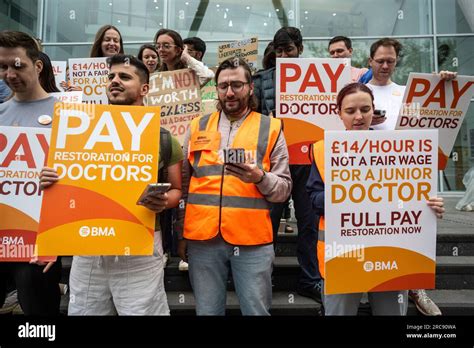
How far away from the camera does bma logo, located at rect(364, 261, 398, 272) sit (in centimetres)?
212

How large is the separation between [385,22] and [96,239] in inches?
343

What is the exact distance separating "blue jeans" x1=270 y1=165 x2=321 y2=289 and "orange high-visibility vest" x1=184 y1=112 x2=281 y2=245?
0.99m

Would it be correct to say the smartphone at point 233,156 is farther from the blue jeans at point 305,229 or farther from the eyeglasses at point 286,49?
the eyeglasses at point 286,49

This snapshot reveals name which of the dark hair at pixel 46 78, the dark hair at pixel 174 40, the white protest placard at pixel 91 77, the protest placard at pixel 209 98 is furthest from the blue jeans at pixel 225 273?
the protest placard at pixel 209 98

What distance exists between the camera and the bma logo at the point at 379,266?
212 cm

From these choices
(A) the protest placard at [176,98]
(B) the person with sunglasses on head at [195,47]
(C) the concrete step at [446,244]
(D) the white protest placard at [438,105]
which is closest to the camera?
(D) the white protest placard at [438,105]

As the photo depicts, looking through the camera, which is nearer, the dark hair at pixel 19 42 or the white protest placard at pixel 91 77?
the dark hair at pixel 19 42

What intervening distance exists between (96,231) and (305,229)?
1.87m

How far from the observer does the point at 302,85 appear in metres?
3.20

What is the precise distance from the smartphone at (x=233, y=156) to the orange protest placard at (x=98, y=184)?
37cm

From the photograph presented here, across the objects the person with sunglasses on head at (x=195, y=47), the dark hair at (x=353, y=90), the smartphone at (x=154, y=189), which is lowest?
the smartphone at (x=154, y=189)

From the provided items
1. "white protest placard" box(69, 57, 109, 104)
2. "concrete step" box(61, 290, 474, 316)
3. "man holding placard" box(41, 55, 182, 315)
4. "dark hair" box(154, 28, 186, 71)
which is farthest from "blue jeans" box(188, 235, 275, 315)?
"white protest placard" box(69, 57, 109, 104)

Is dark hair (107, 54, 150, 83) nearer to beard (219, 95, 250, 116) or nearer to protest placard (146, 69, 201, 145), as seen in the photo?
beard (219, 95, 250, 116)

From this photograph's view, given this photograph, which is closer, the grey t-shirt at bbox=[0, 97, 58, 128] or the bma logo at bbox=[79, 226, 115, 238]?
the bma logo at bbox=[79, 226, 115, 238]
